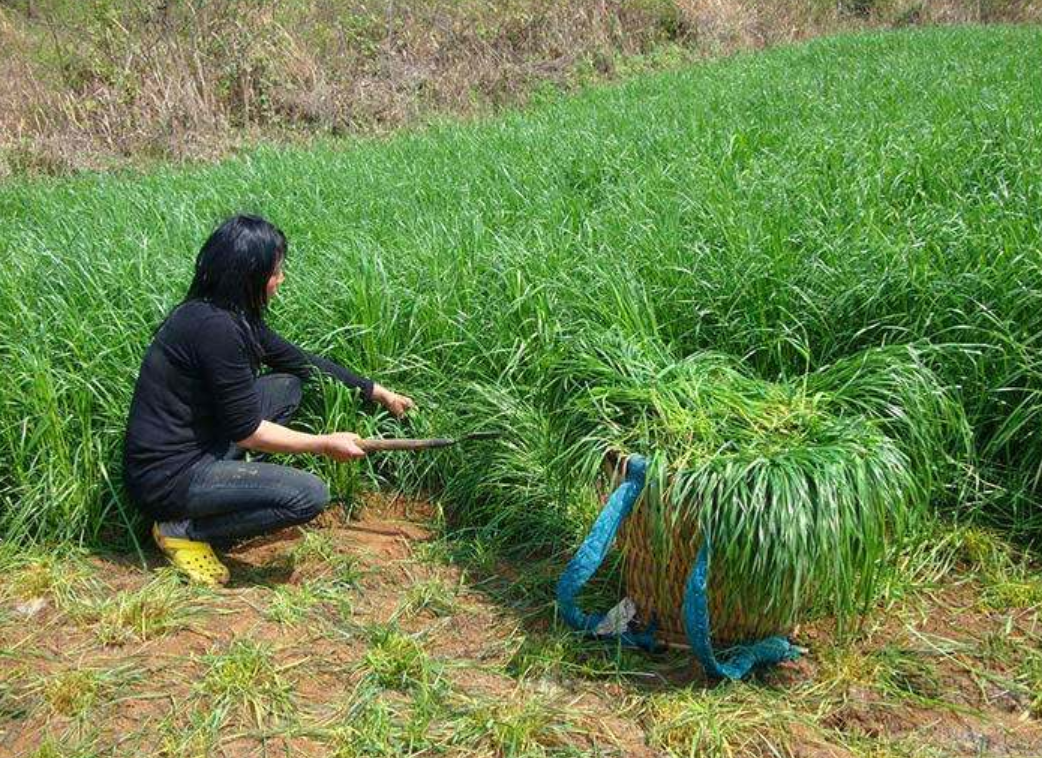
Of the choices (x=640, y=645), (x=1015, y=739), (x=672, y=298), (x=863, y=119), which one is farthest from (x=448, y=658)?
(x=863, y=119)

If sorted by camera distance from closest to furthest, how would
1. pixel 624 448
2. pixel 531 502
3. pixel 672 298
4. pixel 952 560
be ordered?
pixel 624 448 → pixel 952 560 → pixel 531 502 → pixel 672 298

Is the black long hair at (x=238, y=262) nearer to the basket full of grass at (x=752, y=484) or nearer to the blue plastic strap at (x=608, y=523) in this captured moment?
the basket full of grass at (x=752, y=484)

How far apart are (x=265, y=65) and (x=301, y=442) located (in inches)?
365

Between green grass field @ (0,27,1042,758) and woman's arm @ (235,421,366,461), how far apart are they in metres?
0.41

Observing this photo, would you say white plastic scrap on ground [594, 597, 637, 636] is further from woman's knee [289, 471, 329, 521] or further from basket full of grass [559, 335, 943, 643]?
woman's knee [289, 471, 329, 521]

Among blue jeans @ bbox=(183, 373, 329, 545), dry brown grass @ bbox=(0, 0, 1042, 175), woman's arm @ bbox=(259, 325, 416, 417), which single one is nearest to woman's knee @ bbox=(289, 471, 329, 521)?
blue jeans @ bbox=(183, 373, 329, 545)

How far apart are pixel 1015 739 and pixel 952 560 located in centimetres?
79

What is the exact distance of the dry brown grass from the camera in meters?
10.5

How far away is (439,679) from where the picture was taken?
9.27 ft

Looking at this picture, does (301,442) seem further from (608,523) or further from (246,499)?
(608,523)

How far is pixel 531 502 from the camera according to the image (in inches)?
143

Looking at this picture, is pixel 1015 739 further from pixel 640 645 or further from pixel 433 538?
pixel 433 538

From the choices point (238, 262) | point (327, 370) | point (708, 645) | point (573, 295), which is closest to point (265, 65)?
point (573, 295)

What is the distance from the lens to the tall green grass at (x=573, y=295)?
355cm
